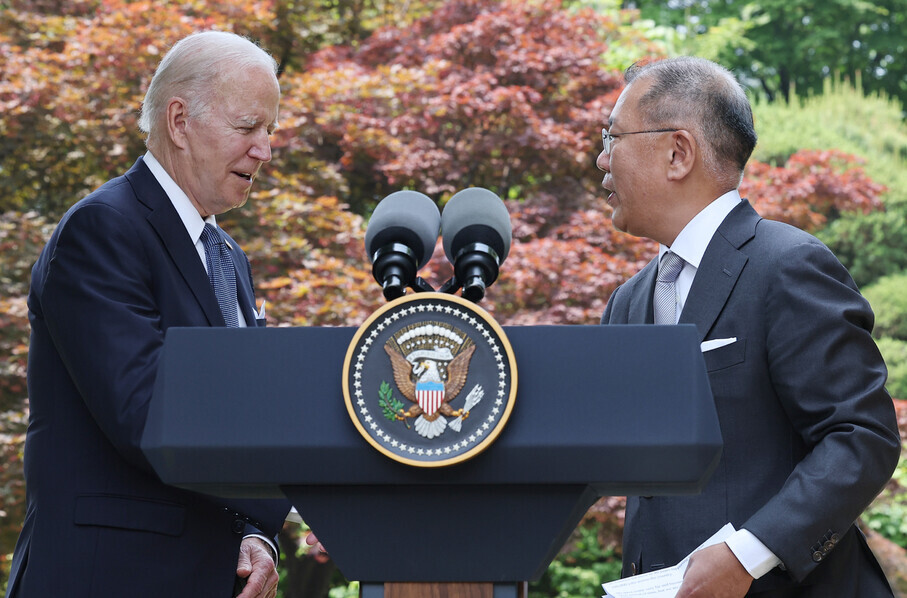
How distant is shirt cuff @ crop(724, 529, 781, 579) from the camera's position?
1.66 m

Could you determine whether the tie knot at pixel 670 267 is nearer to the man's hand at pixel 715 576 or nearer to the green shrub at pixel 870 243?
the man's hand at pixel 715 576

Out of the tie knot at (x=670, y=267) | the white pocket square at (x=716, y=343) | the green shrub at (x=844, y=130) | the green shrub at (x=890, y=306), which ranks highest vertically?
the tie knot at (x=670, y=267)

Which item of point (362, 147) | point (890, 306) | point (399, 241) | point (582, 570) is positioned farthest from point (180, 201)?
point (890, 306)

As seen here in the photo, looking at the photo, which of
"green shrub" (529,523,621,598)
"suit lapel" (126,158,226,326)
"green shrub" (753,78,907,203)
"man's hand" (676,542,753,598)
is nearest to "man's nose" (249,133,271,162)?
"suit lapel" (126,158,226,326)

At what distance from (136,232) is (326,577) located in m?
5.93

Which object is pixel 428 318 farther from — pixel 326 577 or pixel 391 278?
pixel 326 577

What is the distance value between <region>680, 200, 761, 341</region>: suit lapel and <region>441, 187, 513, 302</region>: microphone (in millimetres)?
662

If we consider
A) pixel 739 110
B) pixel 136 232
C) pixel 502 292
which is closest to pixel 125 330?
pixel 136 232

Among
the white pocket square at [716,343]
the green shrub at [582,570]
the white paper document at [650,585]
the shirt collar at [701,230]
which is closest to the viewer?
the white paper document at [650,585]

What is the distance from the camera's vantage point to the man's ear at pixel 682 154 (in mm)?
2178

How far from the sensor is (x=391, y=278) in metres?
1.33

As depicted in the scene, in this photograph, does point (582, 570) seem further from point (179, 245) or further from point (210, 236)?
point (179, 245)

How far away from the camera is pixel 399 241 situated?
140cm

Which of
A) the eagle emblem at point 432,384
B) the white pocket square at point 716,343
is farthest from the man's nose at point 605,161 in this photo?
the eagle emblem at point 432,384
